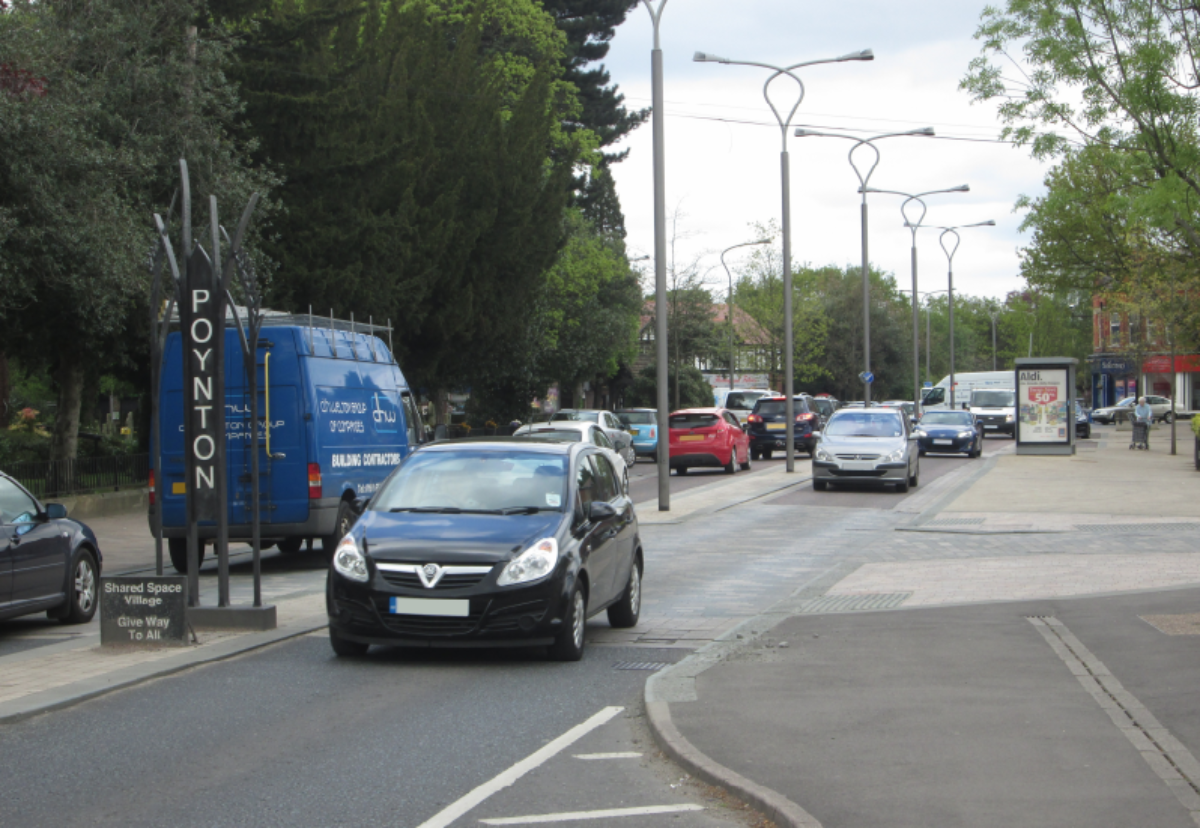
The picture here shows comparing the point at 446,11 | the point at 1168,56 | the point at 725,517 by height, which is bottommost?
the point at 725,517

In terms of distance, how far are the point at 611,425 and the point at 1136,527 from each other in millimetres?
21186

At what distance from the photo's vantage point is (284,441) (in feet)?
48.7

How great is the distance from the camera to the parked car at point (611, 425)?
3359 centimetres

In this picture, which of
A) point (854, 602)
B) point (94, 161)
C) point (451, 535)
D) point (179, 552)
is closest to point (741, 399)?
point (94, 161)

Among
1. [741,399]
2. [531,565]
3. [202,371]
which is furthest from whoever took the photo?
[741,399]

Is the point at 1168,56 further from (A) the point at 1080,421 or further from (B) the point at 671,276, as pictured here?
(B) the point at 671,276

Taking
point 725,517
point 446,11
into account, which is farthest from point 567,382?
point 725,517

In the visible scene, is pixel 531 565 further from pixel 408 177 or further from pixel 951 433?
pixel 951 433

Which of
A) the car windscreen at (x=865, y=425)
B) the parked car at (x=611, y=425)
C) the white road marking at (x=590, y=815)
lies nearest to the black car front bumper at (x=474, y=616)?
the white road marking at (x=590, y=815)

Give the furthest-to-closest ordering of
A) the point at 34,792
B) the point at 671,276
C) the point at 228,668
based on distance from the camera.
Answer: the point at 671,276
the point at 228,668
the point at 34,792

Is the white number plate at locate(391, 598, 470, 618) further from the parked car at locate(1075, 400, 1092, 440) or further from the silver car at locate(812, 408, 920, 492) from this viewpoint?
the parked car at locate(1075, 400, 1092, 440)

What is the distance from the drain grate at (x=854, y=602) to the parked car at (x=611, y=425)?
65.5 ft

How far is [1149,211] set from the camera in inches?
482

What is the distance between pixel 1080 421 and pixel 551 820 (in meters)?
52.7
